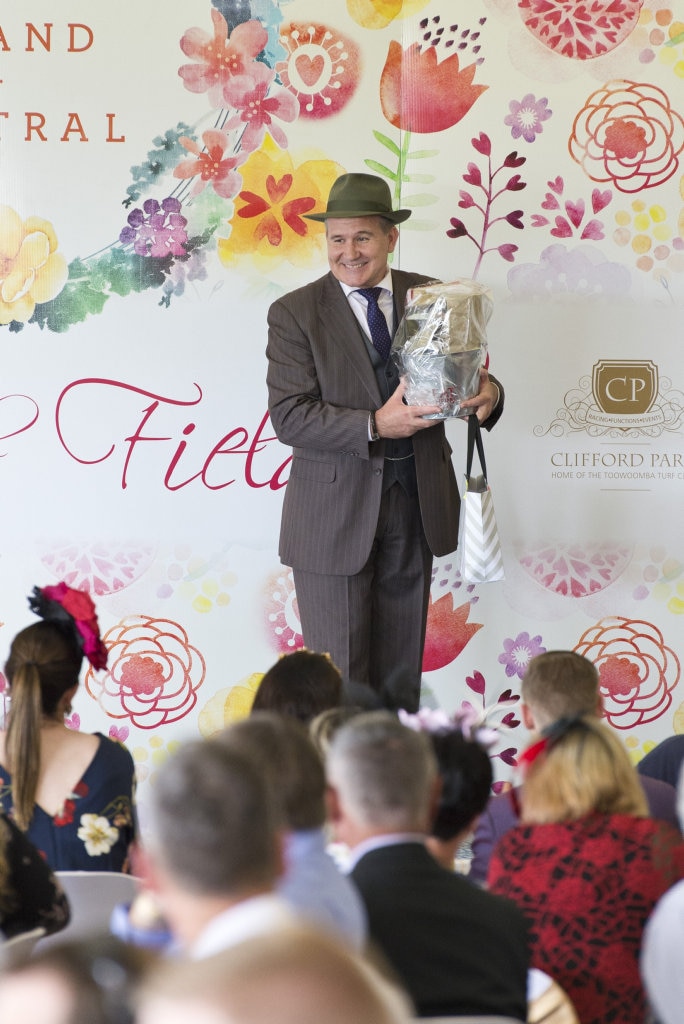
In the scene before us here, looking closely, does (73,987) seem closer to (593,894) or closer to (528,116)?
(593,894)

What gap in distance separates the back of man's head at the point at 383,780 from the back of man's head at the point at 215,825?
17.6 inches

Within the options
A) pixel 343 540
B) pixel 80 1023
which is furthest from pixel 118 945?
pixel 343 540

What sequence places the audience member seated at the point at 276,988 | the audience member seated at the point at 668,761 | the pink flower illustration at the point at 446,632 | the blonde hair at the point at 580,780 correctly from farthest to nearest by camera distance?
the pink flower illustration at the point at 446,632 < the audience member seated at the point at 668,761 < the blonde hair at the point at 580,780 < the audience member seated at the point at 276,988

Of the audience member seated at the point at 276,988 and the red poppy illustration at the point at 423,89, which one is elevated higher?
the red poppy illustration at the point at 423,89

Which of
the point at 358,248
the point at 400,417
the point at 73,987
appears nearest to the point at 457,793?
the point at 73,987

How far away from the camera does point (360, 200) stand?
354 cm

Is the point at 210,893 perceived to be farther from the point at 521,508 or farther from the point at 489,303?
the point at 521,508

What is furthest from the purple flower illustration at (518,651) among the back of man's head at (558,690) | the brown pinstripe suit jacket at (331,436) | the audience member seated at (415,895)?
the audience member seated at (415,895)

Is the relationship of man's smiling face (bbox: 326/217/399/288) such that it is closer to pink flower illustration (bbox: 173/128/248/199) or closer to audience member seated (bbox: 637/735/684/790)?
pink flower illustration (bbox: 173/128/248/199)

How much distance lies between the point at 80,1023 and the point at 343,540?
8.67 feet

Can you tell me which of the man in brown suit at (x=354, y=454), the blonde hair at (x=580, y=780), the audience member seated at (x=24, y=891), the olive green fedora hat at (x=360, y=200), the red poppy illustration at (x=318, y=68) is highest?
the red poppy illustration at (x=318, y=68)

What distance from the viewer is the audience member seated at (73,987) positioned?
997 mm

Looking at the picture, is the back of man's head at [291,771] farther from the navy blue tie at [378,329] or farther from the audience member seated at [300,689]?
the navy blue tie at [378,329]

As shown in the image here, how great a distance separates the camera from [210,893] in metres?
1.22
